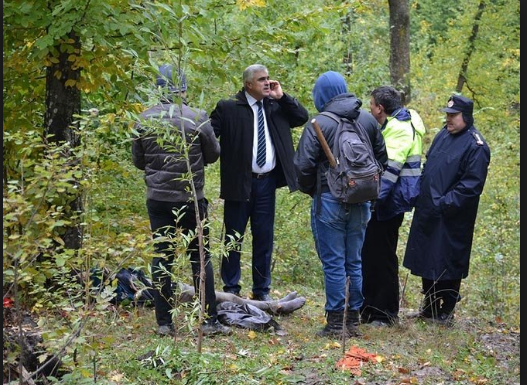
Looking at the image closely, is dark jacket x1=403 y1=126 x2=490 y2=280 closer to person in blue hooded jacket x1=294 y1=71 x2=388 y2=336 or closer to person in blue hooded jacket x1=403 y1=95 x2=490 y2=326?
person in blue hooded jacket x1=403 y1=95 x2=490 y2=326

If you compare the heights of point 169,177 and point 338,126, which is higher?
point 338,126

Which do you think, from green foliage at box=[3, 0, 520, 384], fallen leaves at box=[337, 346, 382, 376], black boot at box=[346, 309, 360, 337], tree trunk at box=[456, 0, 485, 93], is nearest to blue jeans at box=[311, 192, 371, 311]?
black boot at box=[346, 309, 360, 337]

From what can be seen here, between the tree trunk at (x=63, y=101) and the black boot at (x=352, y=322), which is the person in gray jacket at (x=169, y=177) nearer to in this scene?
the tree trunk at (x=63, y=101)

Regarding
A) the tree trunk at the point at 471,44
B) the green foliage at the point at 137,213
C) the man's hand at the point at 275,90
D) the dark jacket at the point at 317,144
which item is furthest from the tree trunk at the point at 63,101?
the tree trunk at the point at 471,44

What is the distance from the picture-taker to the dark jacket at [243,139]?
7.44 metres

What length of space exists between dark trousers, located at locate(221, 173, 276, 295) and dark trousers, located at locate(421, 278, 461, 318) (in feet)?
5.17

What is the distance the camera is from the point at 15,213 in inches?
151

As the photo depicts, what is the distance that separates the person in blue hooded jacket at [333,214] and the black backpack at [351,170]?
0.08 m

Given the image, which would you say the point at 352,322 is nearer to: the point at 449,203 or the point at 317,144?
the point at 449,203

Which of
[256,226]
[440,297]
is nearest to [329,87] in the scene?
[256,226]

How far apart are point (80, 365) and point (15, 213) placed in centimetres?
119

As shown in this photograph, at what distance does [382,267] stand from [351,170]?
4.90ft

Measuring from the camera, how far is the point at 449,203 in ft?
23.5

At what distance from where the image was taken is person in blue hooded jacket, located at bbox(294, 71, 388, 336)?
661 cm
